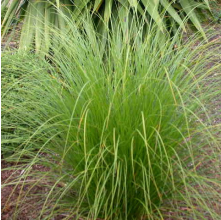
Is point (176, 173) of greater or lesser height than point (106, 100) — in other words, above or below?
below

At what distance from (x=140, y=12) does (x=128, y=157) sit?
2.33 metres

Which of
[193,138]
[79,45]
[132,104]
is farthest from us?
[79,45]

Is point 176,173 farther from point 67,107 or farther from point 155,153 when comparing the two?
point 67,107

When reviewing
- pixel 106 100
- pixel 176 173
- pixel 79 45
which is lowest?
pixel 176 173

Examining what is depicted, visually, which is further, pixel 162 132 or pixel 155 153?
pixel 162 132

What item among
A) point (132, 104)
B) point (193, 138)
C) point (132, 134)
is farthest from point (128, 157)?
point (193, 138)

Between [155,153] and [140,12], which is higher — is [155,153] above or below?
below

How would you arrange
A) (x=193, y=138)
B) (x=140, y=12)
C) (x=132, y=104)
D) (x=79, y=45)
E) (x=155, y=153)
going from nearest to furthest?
(x=155, y=153) < (x=132, y=104) < (x=193, y=138) < (x=79, y=45) < (x=140, y=12)

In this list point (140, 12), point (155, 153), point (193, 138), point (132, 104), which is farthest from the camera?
point (140, 12)

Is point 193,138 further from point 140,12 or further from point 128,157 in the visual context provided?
point 140,12

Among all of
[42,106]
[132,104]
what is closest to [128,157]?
[132,104]

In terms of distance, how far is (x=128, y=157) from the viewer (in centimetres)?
212

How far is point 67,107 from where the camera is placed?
7.79 feet

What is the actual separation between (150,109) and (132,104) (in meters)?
0.10
